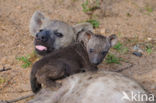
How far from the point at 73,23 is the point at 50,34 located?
6.95 ft

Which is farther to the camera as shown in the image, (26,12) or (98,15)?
(98,15)

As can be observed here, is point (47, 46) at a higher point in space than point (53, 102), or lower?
higher

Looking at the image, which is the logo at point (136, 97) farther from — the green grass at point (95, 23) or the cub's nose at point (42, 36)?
the green grass at point (95, 23)

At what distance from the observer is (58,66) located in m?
3.36

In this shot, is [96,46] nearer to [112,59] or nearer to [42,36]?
[42,36]

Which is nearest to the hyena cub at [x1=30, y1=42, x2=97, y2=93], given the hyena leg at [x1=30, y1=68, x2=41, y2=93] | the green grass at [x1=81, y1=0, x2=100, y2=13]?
the hyena leg at [x1=30, y1=68, x2=41, y2=93]

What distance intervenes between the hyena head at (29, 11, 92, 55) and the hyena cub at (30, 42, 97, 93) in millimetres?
541

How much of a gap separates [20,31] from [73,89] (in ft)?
9.82

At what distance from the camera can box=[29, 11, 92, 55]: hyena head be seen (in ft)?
13.9

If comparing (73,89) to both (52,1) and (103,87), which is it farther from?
(52,1)

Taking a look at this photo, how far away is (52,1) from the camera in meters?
7.07

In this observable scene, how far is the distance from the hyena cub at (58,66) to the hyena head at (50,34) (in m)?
0.54

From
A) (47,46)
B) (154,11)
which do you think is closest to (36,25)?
(47,46)

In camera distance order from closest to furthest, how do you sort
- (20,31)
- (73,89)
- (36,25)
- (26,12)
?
(73,89)
(36,25)
(20,31)
(26,12)
